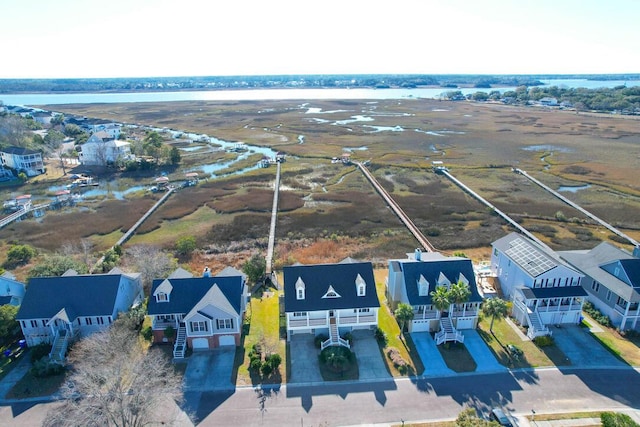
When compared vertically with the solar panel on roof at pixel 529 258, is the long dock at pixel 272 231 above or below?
below

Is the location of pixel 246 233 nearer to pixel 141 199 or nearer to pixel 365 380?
pixel 141 199

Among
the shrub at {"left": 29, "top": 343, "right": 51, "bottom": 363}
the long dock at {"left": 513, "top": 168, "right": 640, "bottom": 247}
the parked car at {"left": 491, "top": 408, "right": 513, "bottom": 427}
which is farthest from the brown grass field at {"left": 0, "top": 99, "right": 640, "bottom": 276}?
the parked car at {"left": 491, "top": 408, "right": 513, "bottom": 427}

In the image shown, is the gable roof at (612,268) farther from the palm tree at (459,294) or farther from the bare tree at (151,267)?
the bare tree at (151,267)

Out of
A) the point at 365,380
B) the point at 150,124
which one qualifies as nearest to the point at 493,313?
the point at 365,380

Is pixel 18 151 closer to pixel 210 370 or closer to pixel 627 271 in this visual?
pixel 210 370

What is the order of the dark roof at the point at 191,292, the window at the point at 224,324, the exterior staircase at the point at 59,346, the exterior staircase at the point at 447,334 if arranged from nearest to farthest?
1. the exterior staircase at the point at 59,346
2. the window at the point at 224,324
3. the exterior staircase at the point at 447,334
4. the dark roof at the point at 191,292

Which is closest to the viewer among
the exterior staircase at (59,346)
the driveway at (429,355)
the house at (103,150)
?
the driveway at (429,355)

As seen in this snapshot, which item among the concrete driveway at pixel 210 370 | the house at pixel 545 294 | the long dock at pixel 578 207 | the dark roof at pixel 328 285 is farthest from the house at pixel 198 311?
the long dock at pixel 578 207
